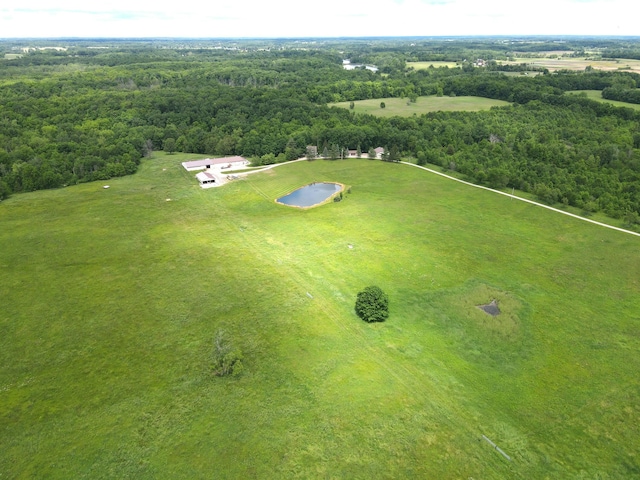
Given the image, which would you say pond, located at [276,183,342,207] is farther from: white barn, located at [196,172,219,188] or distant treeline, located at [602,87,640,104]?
distant treeline, located at [602,87,640,104]

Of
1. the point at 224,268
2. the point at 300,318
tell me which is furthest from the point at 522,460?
the point at 224,268

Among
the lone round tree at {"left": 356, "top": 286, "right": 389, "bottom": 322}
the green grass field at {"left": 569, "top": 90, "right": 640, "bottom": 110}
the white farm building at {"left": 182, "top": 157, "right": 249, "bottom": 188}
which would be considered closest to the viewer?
the lone round tree at {"left": 356, "top": 286, "right": 389, "bottom": 322}

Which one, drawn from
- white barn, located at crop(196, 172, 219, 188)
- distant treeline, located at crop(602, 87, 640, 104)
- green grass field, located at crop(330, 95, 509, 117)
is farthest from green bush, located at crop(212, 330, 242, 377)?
distant treeline, located at crop(602, 87, 640, 104)

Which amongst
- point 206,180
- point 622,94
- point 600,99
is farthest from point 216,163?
point 622,94

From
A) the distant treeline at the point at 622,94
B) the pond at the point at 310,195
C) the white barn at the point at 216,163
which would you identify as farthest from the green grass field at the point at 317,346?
the distant treeline at the point at 622,94

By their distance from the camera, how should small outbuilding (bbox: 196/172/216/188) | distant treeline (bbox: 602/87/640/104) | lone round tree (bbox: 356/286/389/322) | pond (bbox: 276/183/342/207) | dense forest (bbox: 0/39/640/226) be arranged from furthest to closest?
distant treeline (bbox: 602/87/640/104), small outbuilding (bbox: 196/172/216/188), dense forest (bbox: 0/39/640/226), pond (bbox: 276/183/342/207), lone round tree (bbox: 356/286/389/322)
